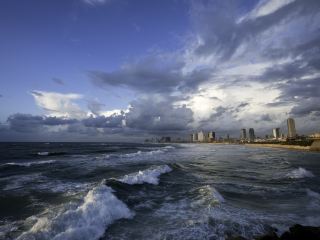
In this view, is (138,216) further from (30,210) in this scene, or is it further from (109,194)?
(30,210)

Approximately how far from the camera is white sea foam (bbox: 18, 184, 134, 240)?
9.57 meters

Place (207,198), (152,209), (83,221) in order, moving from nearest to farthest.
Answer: (83,221) → (152,209) → (207,198)

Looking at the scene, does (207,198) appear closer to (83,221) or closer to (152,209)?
(152,209)

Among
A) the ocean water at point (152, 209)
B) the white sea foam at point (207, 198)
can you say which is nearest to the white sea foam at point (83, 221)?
the ocean water at point (152, 209)

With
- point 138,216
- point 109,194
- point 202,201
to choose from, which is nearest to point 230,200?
point 202,201

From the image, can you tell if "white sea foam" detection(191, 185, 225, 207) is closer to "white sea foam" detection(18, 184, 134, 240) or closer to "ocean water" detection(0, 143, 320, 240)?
"ocean water" detection(0, 143, 320, 240)

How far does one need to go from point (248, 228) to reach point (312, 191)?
32.0ft

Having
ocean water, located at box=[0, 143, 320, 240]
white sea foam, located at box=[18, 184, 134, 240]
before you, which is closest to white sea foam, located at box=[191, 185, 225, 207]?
ocean water, located at box=[0, 143, 320, 240]

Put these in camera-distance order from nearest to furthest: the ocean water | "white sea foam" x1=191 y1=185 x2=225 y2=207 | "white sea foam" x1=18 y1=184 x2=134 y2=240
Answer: "white sea foam" x1=18 y1=184 x2=134 y2=240, the ocean water, "white sea foam" x1=191 y1=185 x2=225 y2=207

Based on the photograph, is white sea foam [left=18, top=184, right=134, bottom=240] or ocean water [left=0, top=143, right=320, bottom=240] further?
ocean water [left=0, top=143, right=320, bottom=240]

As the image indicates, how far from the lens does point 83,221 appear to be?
36.3 feet

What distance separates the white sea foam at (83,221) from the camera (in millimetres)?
9570

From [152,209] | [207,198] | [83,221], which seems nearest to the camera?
[83,221]

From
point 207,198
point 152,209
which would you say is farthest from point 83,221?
point 207,198
